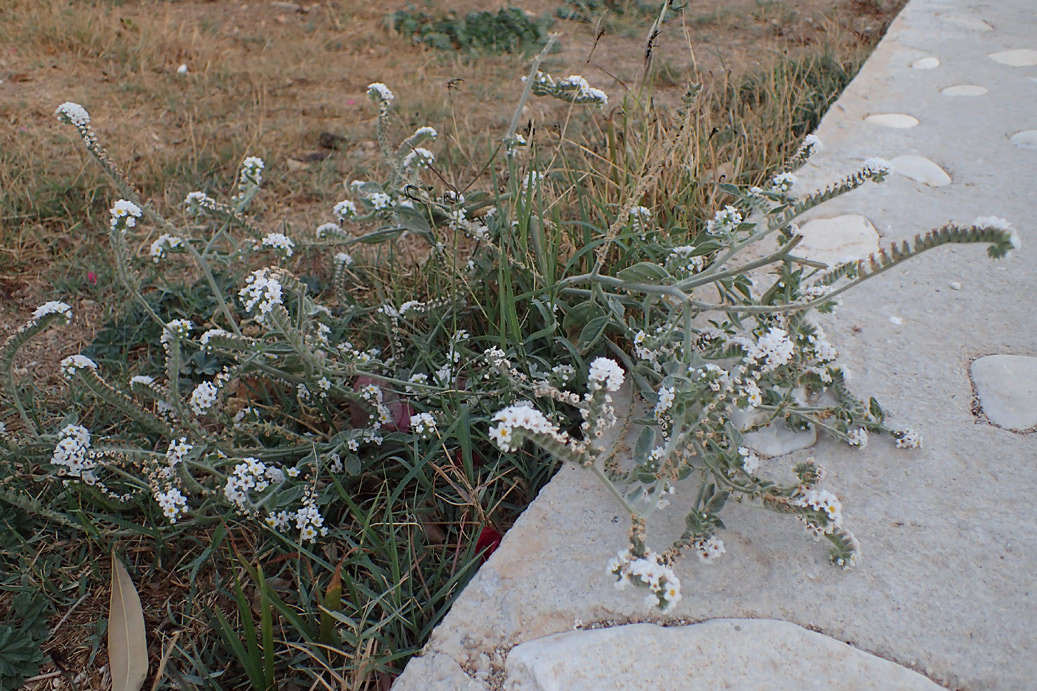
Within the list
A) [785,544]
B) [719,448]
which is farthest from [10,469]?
[785,544]

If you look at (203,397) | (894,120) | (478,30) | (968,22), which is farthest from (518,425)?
(968,22)

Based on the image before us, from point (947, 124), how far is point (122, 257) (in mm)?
2869

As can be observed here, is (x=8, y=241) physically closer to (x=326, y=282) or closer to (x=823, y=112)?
(x=326, y=282)

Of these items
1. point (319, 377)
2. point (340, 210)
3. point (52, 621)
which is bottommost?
point (52, 621)

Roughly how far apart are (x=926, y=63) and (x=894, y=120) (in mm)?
848

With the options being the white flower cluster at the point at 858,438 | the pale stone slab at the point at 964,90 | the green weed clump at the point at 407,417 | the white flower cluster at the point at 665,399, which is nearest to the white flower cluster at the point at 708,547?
the green weed clump at the point at 407,417

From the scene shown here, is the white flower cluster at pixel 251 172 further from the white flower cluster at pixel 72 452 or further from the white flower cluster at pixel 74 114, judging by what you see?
the white flower cluster at pixel 72 452

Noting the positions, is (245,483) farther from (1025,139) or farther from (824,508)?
(1025,139)

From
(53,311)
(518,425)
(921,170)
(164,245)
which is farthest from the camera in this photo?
(921,170)

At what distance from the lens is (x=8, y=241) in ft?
7.95

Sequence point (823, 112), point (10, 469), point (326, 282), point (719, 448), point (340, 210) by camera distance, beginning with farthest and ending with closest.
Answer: point (823, 112) < point (326, 282) < point (340, 210) < point (10, 469) < point (719, 448)

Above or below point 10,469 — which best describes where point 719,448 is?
above

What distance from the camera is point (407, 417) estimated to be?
173 cm

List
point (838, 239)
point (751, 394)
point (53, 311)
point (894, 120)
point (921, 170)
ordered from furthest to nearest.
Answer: point (894, 120)
point (921, 170)
point (838, 239)
point (53, 311)
point (751, 394)
